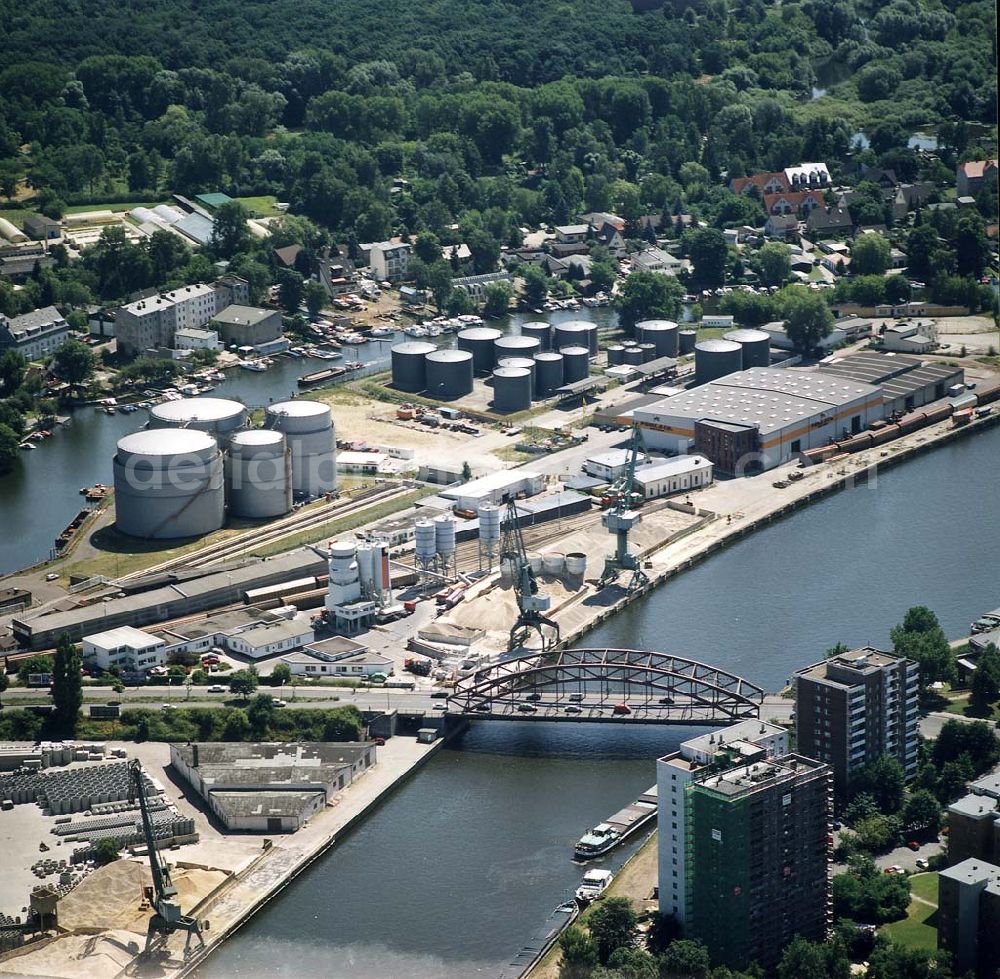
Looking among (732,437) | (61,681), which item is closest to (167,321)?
(732,437)

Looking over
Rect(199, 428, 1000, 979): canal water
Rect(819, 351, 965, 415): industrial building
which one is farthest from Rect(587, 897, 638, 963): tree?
Rect(819, 351, 965, 415): industrial building

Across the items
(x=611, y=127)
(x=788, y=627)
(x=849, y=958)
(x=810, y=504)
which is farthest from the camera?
Result: (x=611, y=127)

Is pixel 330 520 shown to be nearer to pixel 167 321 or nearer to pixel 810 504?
pixel 810 504

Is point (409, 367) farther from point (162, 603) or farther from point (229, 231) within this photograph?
point (162, 603)

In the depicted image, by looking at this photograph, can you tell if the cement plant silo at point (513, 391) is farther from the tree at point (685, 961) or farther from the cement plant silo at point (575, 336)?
the tree at point (685, 961)

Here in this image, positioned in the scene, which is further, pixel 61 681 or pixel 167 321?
pixel 167 321

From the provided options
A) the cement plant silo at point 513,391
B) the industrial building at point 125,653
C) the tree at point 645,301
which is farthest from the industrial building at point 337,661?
the tree at point 645,301
